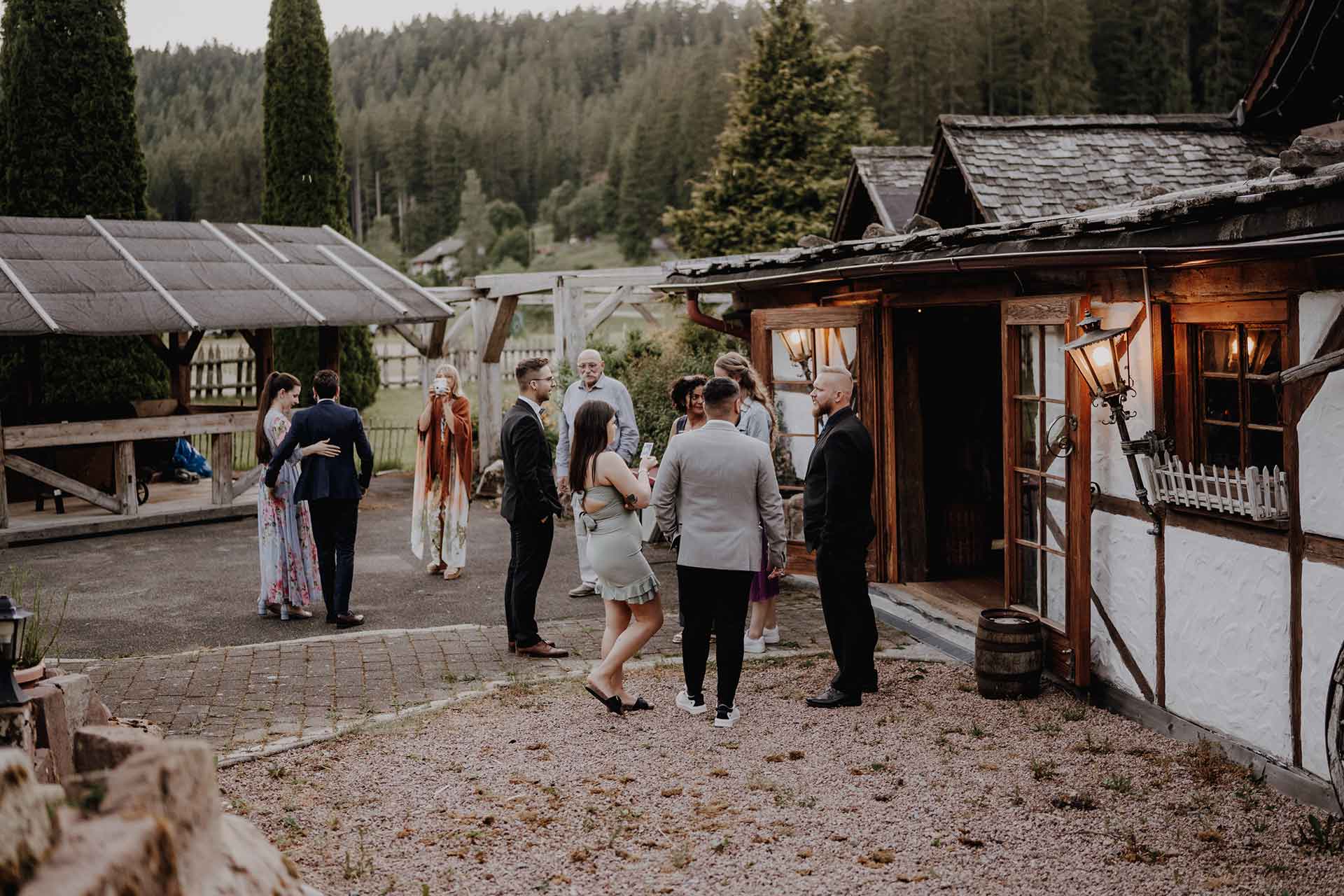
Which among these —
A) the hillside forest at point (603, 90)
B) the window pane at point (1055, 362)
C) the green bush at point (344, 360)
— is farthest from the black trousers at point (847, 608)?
the hillside forest at point (603, 90)

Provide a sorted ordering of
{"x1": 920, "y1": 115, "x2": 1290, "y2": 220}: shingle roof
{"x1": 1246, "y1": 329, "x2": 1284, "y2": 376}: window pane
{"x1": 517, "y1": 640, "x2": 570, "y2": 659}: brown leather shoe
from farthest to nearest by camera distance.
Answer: {"x1": 920, "y1": 115, "x2": 1290, "y2": 220}: shingle roof, {"x1": 517, "y1": 640, "x2": 570, "y2": 659}: brown leather shoe, {"x1": 1246, "y1": 329, "x2": 1284, "y2": 376}: window pane

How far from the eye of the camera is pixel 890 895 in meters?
4.59

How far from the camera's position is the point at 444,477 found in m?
10.8

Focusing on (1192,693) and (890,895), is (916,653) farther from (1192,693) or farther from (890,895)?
Result: (890,895)

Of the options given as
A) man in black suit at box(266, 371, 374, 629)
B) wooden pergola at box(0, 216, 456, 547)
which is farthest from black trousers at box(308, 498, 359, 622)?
wooden pergola at box(0, 216, 456, 547)

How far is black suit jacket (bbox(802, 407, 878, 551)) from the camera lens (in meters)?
6.82

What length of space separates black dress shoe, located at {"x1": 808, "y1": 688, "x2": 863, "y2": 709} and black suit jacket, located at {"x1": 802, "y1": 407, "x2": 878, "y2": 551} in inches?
32.6

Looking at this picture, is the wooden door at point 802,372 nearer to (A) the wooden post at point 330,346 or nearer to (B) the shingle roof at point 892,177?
(B) the shingle roof at point 892,177

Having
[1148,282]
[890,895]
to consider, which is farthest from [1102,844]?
[1148,282]

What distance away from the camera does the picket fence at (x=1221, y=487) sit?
18.0 feet

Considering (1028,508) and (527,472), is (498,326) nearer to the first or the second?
Result: (527,472)

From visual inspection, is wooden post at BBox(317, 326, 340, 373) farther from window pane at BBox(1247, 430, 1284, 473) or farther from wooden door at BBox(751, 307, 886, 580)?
window pane at BBox(1247, 430, 1284, 473)

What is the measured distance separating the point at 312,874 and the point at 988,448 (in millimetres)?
7385

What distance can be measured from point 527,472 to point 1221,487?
399 centimetres
